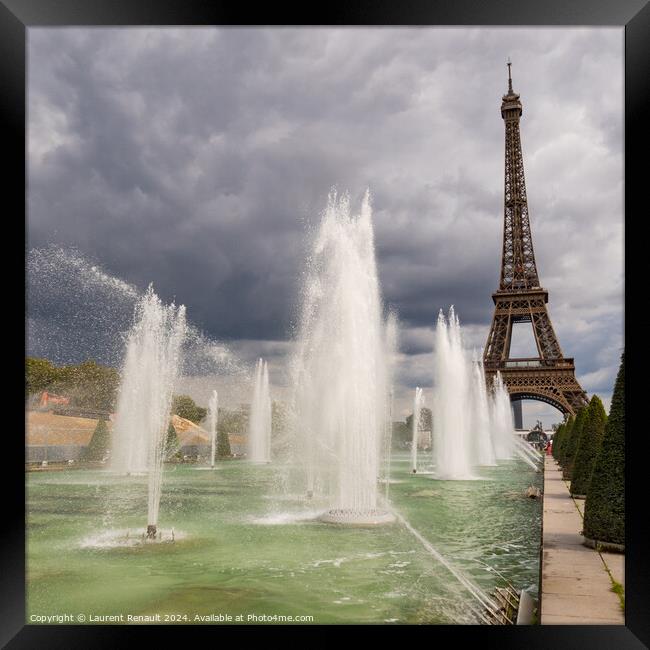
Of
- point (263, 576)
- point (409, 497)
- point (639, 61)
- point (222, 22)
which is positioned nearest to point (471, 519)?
point (409, 497)

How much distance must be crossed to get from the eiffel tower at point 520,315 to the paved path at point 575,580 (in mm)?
32856

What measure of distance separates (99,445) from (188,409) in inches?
1004

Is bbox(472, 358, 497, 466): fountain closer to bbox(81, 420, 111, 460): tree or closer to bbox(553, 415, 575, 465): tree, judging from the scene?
bbox(553, 415, 575, 465): tree

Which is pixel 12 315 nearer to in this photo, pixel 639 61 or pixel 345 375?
pixel 345 375

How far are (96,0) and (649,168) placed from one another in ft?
20.2

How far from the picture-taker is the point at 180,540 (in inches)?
389

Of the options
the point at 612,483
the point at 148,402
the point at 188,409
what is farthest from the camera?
the point at 188,409

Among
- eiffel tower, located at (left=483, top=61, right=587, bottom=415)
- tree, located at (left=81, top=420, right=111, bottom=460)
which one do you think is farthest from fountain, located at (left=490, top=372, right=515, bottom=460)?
tree, located at (left=81, top=420, right=111, bottom=460)

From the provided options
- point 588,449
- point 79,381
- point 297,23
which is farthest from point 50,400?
point 297,23

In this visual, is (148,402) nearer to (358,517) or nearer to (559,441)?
(358,517)

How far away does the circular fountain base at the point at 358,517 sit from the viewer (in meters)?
10.7

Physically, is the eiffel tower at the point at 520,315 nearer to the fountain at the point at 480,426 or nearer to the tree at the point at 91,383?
the fountain at the point at 480,426

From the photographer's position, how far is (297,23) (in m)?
7.14

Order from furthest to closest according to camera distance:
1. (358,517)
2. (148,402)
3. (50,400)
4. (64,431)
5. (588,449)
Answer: (50,400), (64,431), (148,402), (588,449), (358,517)
